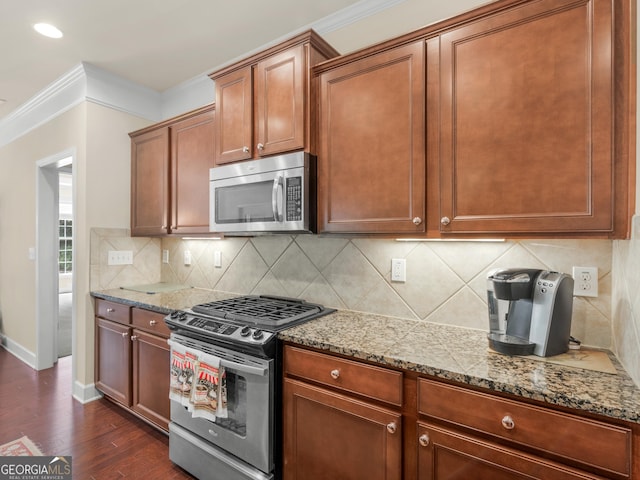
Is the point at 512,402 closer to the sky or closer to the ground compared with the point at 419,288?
closer to the ground

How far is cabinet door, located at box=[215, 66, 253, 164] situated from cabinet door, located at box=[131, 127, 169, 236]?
0.78 m

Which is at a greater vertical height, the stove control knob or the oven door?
the stove control knob

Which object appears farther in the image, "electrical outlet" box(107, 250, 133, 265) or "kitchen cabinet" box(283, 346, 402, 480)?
"electrical outlet" box(107, 250, 133, 265)

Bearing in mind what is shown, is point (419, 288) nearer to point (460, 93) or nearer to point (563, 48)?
point (460, 93)

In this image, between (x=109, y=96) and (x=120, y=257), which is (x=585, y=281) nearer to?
(x=120, y=257)

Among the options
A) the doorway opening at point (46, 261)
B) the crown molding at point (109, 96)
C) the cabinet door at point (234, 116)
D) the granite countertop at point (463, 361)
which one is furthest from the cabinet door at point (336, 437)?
the doorway opening at point (46, 261)

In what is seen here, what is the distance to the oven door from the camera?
1562 mm

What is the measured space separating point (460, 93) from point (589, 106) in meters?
0.45

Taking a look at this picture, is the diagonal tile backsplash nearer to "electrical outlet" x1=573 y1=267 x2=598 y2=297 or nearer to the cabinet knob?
"electrical outlet" x1=573 y1=267 x2=598 y2=297

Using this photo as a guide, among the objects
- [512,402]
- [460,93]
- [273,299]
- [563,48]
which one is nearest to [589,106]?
[563,48]

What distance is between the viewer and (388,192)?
5.20ft

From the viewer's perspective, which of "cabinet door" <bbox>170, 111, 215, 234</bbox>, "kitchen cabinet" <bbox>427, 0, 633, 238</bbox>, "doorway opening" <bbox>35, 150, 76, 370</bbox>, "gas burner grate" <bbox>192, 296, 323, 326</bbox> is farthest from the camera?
"doorway opening" <bbox>35, 150, 76, 370</bbox>

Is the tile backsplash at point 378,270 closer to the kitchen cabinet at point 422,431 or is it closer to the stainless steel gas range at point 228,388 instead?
the stainless steel gas range at point 228,388

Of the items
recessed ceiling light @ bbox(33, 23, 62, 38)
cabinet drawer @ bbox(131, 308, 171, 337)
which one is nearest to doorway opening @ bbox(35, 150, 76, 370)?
recessed ceiling light @ bbox(33, 23, 62, 38)
